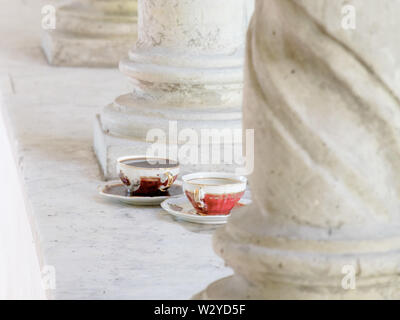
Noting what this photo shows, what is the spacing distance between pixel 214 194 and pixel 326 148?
63.2 inches

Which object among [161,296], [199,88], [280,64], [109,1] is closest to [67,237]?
[161,296]

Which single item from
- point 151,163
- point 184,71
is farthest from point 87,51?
point 151,163

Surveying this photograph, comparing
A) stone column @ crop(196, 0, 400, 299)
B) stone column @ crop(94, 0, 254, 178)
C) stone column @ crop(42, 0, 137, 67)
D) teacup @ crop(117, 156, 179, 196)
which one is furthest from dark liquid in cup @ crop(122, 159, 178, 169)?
stone column @ crop(42, 0, 137, 67)

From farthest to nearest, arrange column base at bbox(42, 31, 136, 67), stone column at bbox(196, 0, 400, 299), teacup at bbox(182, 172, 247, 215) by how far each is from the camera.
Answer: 1. column base at bbox(42, 31, 136, 67)
2. teacup at bbox(182, 172, 247, 215)
3. stone column at bbox(196, 0, 400, 299)

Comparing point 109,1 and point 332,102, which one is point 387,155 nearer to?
point 332,102

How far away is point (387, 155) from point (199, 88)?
2.50 metres

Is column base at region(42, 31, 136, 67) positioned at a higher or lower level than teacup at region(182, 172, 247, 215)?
lower

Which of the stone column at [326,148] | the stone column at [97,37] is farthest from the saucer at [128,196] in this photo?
the stone column at [97,37]

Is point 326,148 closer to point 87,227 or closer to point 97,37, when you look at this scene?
point 87,227

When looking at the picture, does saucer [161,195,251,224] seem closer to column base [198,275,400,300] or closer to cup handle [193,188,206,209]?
cup handle [193,188,206,209]

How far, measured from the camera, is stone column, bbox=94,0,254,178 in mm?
4535

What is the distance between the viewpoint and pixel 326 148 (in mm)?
2139

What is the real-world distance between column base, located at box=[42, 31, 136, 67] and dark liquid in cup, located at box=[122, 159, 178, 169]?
13.8ft
